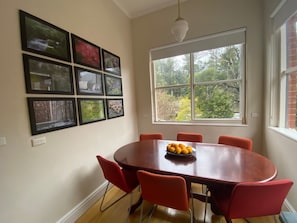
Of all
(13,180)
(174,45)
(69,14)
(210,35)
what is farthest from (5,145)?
(210,35)

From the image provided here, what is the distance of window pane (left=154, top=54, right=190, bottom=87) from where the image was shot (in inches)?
125

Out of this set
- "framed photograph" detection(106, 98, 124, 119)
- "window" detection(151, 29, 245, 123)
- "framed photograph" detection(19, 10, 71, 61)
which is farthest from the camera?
"window" detection(151, 29, 245, 123)

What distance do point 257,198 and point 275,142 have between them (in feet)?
4.58

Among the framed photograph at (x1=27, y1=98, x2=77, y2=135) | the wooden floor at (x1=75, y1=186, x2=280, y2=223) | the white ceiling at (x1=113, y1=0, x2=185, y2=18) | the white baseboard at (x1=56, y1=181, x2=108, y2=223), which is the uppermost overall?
the white ceiling at (x1=113, y1=0, x2=185, y2=18)

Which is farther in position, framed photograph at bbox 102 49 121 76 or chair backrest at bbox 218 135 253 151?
framed photograph at bbox 102 49 121 76

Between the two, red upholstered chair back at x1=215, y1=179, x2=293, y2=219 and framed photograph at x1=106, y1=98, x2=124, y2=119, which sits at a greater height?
framed photograph at x1=106, y1=98, x2=124, y2=119

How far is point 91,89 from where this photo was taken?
224 centimetres

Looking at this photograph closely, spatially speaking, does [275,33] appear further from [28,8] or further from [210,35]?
[28,8]

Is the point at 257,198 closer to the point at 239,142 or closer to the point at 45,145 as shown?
the point at 239,142

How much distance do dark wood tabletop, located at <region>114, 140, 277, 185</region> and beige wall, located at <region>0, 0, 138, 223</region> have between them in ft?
1.99

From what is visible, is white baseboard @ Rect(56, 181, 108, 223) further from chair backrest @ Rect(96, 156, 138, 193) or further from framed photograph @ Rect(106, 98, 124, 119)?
framed photograph @ Rect(106, 98, 124, 119)

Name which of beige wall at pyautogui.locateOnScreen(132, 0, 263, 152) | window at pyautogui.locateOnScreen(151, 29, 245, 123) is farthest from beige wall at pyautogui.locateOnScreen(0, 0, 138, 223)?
window at pyautogui.locateOnScreen(151, 29, 245, 123)

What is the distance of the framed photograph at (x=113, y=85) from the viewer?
2580 mm

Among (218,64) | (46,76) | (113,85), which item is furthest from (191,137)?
(46,76)
